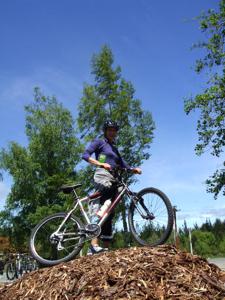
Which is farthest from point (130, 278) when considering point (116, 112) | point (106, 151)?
point (116, 112)

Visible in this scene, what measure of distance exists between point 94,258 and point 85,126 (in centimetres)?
1790

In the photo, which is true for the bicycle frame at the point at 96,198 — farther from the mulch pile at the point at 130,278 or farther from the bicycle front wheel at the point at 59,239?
the mulch pile at the point at 130,278

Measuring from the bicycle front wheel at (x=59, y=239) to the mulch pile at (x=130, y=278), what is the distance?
33.6 inches

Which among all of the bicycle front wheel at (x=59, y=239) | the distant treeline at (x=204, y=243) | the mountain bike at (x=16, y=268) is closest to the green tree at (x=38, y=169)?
the mountain bike at (x=16, y=268)

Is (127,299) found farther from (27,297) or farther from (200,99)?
(200,99)

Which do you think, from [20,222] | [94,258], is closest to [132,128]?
[20,222]

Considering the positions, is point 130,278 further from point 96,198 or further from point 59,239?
point 96,198

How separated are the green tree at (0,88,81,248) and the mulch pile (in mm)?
21186

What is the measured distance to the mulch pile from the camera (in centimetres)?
505

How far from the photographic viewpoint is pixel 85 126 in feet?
77.7

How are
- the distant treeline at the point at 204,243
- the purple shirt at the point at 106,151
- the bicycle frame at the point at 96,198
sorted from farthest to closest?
1. the distant treeline at the point at 204,243
2. the purple shirt at the point at 106,151
3. the bicycle frame at the point at 96,198

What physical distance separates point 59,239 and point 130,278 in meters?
2.23

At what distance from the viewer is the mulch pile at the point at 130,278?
5.05m

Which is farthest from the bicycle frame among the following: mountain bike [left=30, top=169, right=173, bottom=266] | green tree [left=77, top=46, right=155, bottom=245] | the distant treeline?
the distant treeline
